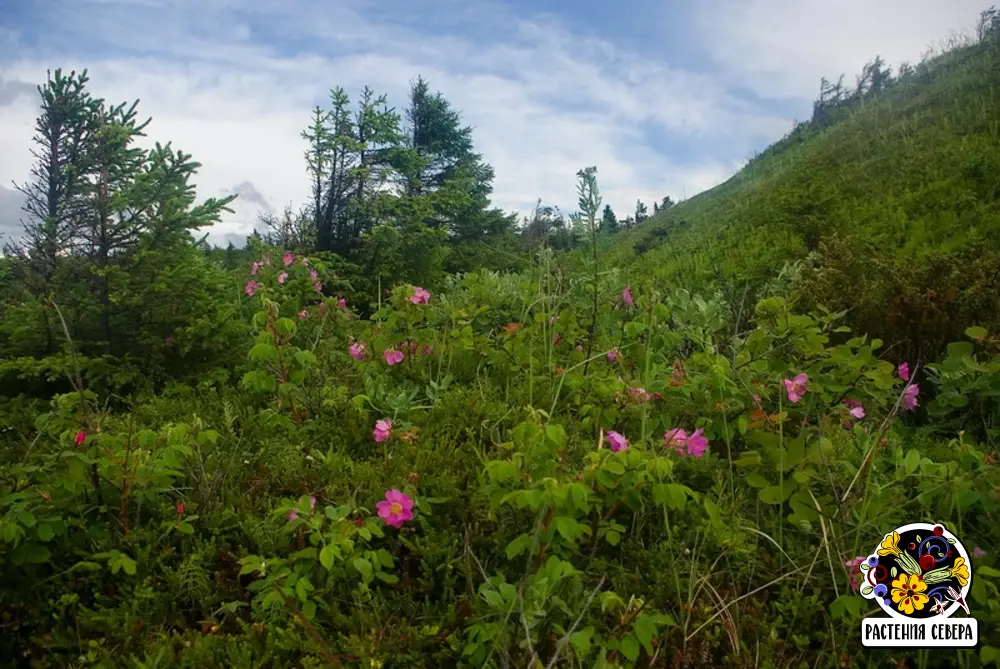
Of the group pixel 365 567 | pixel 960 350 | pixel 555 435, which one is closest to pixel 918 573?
pixel 555 435

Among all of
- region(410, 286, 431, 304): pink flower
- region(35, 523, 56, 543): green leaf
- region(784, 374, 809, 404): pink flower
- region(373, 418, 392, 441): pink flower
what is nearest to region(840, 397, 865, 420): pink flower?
region(784, 374, 809, 404): pink flower

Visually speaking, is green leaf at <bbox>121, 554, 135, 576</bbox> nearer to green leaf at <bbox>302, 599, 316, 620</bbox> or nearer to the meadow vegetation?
the meadow vegetation

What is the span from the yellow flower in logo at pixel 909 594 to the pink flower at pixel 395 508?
5.02ft

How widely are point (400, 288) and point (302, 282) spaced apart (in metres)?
2.27

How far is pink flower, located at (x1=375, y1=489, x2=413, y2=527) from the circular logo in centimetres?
145

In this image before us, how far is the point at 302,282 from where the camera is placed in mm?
5379

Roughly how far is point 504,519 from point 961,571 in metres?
1.43

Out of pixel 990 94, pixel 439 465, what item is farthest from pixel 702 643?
pixel 990 94

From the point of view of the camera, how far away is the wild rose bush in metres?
1.77

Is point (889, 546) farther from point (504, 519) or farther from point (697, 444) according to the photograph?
point (504, 519)

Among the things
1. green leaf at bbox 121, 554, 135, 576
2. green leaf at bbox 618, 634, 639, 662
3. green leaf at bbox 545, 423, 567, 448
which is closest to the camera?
green leaf at bbox 618, 634, 639, 662

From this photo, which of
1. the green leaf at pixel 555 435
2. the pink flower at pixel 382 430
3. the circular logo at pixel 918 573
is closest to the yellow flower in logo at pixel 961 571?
the circular logo at pixel 918 573

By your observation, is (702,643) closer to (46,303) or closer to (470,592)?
(470,592)

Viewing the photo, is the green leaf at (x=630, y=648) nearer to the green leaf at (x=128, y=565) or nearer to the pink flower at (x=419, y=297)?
the green leaf at (x=128, y=565)
